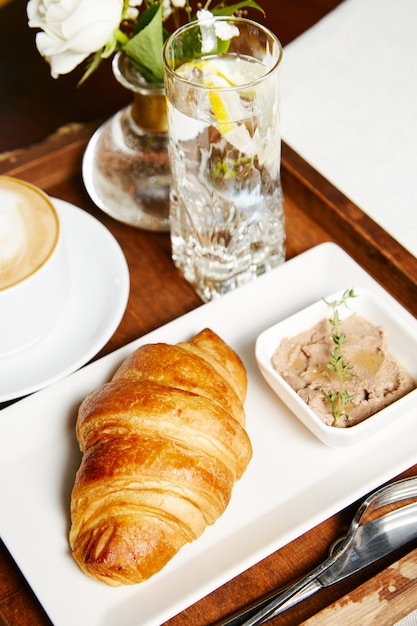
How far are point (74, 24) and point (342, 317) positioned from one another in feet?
2.06

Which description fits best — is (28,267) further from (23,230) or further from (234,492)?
(234,492)

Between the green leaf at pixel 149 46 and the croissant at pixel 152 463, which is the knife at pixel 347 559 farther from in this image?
the green leaf at pixel 149 46

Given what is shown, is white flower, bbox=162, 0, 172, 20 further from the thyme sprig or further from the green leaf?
the thyme sprig

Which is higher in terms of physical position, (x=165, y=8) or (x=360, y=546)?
(x=165, y=8)

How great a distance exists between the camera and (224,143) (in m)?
1.21

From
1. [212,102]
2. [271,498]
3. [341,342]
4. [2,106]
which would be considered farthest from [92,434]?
[2,106]

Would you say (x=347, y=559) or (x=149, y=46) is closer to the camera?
(x=347, y=559)

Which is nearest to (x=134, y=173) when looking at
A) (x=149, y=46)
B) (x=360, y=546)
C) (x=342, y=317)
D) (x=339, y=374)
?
(x=149, y=46)

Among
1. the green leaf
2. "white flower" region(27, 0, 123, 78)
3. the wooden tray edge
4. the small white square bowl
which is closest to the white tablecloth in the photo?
the wooden tray edge

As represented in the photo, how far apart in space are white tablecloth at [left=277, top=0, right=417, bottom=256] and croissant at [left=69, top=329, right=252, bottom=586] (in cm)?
62

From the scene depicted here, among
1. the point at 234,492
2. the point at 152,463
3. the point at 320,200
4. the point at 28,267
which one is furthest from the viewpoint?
the point at 320,200

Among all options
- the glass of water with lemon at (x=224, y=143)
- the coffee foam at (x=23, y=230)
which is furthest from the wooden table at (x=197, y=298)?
the coffee foam at (x=23, y=230)

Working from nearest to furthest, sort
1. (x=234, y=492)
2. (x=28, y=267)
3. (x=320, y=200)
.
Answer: (x=234, y=492), (x=28, y=267), (x=320, y=200)

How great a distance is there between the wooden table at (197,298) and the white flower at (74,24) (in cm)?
39
